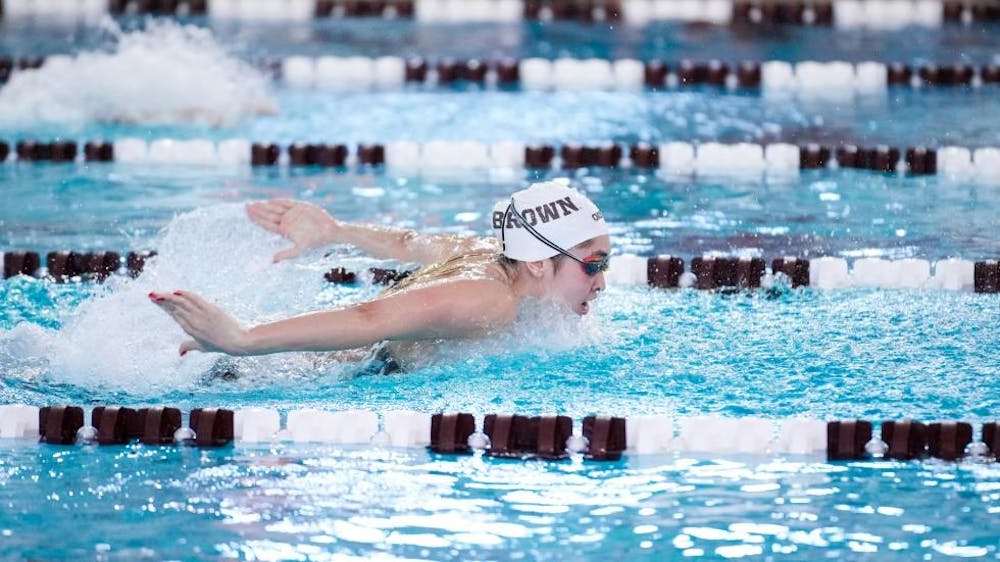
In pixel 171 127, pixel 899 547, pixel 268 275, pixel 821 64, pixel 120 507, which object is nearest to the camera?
pixel 899 547

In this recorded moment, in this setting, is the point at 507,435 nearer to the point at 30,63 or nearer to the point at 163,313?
the point at 163,313

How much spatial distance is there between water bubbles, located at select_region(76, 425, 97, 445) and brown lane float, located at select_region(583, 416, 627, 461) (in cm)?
122

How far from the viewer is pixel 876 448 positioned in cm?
384

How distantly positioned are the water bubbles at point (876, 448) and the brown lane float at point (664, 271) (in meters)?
1.80

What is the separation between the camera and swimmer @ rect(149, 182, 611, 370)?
3.65m

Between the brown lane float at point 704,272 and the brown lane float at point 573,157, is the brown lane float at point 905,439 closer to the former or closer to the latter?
the brown lane float at point 704,272

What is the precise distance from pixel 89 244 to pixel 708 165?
305 cm

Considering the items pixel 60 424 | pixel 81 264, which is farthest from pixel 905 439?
pixel 81 264

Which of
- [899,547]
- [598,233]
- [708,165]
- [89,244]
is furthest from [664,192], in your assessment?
[899,547]

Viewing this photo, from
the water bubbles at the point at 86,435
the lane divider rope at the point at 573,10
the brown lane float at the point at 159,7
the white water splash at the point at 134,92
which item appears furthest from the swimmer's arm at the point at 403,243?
the brown lane float at the point at 159,7

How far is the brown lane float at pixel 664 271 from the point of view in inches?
220

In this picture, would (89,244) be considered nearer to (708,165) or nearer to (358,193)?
(358,193)

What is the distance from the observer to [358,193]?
719cm

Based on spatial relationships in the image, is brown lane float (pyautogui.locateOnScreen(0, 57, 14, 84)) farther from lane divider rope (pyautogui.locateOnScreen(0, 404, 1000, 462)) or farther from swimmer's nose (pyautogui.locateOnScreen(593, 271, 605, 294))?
swimmer's nose (pyautogui.locateOnScreen(593, 271, 605, 294))
